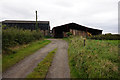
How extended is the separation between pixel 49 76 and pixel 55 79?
1.48 ft

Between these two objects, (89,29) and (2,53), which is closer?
(2,53)

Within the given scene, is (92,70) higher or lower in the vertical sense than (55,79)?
higher

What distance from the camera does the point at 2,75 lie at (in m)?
4.68

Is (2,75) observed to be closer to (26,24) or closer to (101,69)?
(101,69)

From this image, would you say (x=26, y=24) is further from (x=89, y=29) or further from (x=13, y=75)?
(x=13, y=75)

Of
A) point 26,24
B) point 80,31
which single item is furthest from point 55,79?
point 26,24

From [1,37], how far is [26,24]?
3029 centimetres

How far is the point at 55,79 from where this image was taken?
14.0ft

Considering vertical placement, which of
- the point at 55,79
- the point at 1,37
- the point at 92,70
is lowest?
the point at 55,79

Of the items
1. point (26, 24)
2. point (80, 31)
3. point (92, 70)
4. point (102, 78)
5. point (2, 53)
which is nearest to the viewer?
point (102, 78)

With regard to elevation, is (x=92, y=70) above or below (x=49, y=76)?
above

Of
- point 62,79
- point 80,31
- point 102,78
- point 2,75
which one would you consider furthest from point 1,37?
point 80,31

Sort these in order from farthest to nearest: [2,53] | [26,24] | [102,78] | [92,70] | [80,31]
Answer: [26,24] → [80,31] → [2,53] → [92,70] → [102,78]

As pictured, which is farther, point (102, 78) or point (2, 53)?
point (2, 53)
